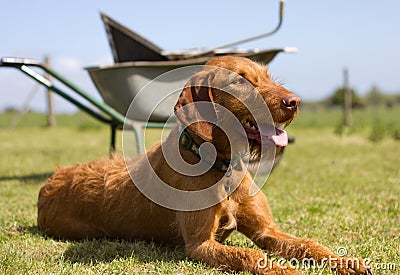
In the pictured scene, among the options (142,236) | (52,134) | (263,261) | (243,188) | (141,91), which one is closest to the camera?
(263,261)

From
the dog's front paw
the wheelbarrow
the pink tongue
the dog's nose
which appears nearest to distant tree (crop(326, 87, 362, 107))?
the wheelbarrow

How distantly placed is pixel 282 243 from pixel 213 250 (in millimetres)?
561

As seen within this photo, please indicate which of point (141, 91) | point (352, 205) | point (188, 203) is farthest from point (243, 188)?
point (141, 91)

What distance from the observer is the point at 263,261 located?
320 centimetres

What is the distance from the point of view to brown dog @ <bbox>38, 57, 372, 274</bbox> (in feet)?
11.1

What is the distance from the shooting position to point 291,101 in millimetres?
3295

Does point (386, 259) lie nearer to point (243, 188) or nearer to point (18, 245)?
point (243, 188)

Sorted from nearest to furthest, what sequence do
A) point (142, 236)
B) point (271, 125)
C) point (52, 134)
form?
point (271, 125) < point (142, 236) < point (52, 134)

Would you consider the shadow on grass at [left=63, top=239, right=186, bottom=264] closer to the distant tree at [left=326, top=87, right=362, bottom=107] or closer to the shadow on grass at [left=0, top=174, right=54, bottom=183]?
the shadow on grass at [left=0, top=174, right=54, bottom=183]

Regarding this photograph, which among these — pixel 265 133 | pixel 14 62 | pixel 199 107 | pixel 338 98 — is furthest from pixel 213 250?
pixel 338 98

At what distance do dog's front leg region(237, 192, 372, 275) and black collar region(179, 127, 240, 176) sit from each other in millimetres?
332

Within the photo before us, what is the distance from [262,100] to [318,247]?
103 cm

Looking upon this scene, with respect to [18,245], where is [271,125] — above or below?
above

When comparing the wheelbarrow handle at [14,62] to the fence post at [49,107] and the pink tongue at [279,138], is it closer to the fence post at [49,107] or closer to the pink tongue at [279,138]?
the pink tongue at [279,138]
